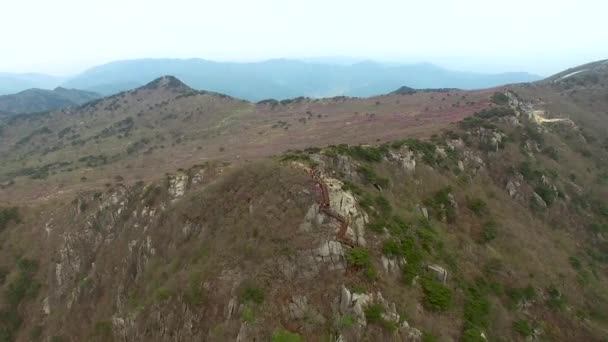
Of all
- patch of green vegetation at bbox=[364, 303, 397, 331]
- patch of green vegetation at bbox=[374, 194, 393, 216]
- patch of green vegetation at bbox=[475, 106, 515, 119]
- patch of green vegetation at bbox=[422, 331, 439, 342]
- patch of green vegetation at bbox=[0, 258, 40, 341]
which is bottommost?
patch of green vegetation at bbox=[0, 258, 40, 341]

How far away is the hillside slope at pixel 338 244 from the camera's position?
2202 centimetres

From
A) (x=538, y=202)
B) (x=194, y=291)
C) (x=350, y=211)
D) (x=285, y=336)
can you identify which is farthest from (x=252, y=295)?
(x=538, y=202)

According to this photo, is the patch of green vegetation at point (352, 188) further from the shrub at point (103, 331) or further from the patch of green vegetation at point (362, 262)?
the shrub at point (103, 331)

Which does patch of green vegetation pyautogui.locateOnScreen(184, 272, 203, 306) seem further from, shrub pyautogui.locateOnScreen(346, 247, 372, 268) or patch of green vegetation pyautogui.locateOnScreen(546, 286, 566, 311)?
patch of green vegetation pyautogui.locateOnScreen(546, 286, 566, 311)

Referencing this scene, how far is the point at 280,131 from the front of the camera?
77812 millimetres

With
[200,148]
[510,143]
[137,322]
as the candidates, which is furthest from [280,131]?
[137,322]

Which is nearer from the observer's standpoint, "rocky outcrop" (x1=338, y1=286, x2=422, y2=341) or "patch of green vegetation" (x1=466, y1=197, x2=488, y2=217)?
"rocky outcrop" (x1=338, y1=286, x2=422, y2=341)

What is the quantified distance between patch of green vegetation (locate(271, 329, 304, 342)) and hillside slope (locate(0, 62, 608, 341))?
2.9 inches

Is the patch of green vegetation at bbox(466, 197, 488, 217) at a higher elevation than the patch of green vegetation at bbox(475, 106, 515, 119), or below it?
below

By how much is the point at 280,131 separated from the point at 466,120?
1433 inches

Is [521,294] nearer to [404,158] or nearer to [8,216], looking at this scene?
[404,158]

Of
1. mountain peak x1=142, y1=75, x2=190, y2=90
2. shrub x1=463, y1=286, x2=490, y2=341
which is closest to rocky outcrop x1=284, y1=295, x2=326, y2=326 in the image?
shrub x1=463, y1=286, x2=490, y2=341

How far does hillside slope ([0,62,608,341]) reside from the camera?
867 inches

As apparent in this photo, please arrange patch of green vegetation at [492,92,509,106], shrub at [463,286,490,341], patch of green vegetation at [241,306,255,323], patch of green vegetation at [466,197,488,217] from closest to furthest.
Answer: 1. patch of green vegetation at [241,306,255,323]
2. shrub at [463,286,490,341]
3. patch of green vegetation at [466,197,488,217]
4. patch of green vegetation at [492,92,509,106]
